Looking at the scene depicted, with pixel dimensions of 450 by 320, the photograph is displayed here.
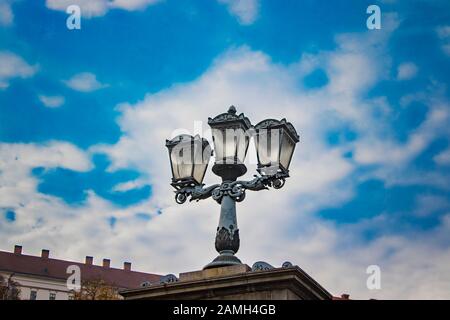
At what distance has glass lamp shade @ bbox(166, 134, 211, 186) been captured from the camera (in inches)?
343

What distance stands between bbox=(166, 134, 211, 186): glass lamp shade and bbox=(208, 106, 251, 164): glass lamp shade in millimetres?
275

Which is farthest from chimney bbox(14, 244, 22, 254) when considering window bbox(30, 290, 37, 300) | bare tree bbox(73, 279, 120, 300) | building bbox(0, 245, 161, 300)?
bare tree bbox(73, 279, 120, 300)

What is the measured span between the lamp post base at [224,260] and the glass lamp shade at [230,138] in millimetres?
1143

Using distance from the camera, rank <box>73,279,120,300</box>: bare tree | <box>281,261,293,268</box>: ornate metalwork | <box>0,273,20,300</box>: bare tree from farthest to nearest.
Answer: <box>0,273,20,300</box>: bare tree
<box>73,279,120,300</box>: bare tree
<box>281,261,293,268</box>: ornate metalwork

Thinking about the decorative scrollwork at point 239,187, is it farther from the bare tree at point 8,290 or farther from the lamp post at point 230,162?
the bare tree at point 8,290

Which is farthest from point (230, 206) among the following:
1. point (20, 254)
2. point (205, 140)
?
point (20, 254)

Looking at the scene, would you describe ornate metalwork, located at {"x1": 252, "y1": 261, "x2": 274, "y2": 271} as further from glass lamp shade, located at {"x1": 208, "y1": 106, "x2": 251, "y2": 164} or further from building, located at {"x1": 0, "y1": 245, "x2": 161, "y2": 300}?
building, located at {"x1": 0, "y1": 245, "x2": 161, "y2": 300}

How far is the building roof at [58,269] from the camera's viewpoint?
9681 cm

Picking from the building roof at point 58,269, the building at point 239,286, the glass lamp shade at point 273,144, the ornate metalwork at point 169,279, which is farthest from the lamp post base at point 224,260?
the building roof at point 58,269

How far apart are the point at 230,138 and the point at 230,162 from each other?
30cm

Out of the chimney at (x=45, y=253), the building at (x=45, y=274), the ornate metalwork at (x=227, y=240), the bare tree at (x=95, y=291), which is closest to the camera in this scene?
the ornate metalwork at (x=227, y=240)

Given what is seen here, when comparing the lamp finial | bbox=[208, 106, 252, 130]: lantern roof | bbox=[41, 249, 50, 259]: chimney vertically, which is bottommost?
bbox=[208, 106, 252, 130]: lantern roof

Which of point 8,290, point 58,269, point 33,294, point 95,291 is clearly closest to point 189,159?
point 95,291
